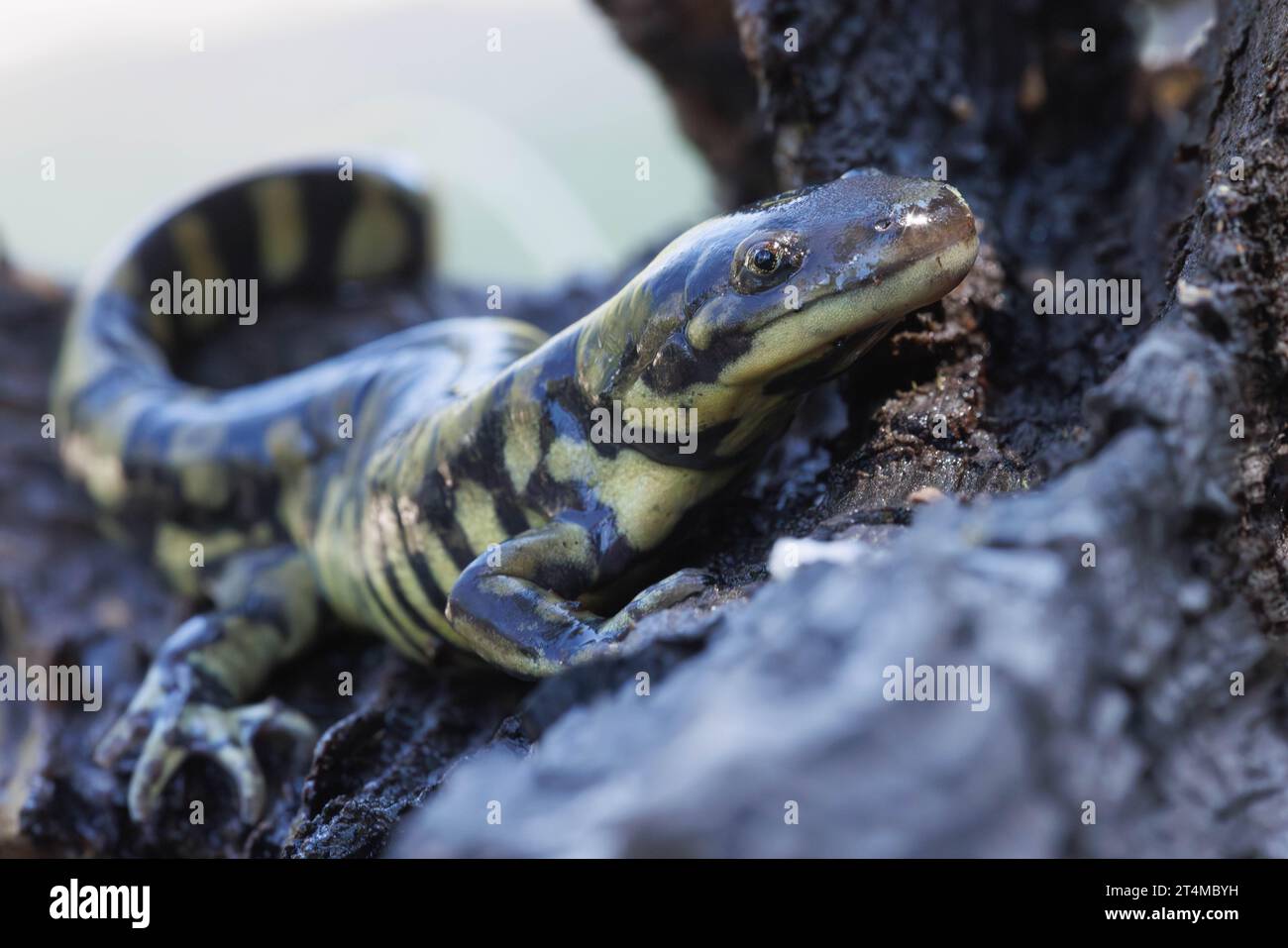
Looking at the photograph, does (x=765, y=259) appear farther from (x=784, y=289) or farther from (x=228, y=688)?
(x=228, y=688)

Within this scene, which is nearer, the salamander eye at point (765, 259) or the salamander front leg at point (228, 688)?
the salamander eye at point (765, 259)

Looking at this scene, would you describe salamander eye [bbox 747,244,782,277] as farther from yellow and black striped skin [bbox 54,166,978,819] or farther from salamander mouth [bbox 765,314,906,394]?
salamander mouth [bbox 765,314,906,394]

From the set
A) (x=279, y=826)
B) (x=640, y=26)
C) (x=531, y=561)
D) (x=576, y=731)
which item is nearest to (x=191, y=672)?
(x=279, y=826)

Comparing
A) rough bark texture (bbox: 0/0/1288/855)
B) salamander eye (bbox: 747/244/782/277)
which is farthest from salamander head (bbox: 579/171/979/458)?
rough bark texture (bbox: 0/0/1288/855)

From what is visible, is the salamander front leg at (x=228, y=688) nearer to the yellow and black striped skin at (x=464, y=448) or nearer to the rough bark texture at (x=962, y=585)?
the yellow and black striped skin at (x=464, y=448)

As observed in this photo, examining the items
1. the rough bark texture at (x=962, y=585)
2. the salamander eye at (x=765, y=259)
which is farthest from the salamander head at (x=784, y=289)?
the rough bark texture at (x=962, y=585)

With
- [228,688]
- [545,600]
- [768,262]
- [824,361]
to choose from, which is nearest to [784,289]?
[768,262]

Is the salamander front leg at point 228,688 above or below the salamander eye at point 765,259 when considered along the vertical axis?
below
